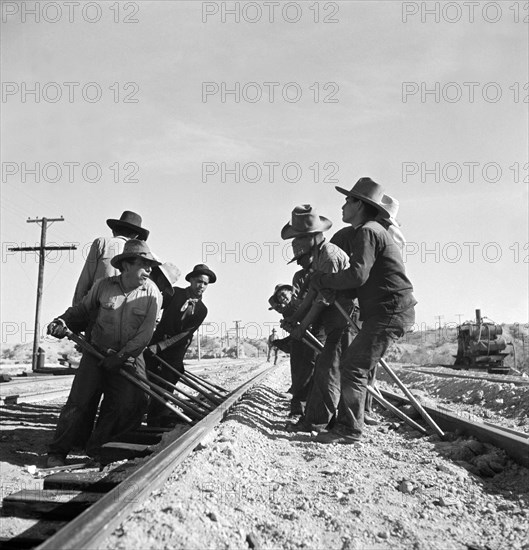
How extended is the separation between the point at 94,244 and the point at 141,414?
1.75m

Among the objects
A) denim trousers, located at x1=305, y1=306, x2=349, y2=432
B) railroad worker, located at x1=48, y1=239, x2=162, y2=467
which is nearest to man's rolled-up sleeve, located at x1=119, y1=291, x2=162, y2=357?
railroad worker, located at x1=48, y1=239, x2=162, y2=467

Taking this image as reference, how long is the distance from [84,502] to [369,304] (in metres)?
3.11

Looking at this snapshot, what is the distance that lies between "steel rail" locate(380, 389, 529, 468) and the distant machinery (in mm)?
23919

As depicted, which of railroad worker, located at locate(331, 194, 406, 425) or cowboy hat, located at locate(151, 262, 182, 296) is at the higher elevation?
railroad worker, located at locate(331, 194, 406, 425)

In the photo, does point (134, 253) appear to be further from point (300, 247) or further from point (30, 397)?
point (30, 397)

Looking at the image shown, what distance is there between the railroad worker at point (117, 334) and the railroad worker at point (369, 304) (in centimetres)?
163

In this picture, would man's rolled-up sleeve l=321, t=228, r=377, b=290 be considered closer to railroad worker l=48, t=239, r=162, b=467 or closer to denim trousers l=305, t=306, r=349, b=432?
denim trousers l=305, t=306, r=349, b=432

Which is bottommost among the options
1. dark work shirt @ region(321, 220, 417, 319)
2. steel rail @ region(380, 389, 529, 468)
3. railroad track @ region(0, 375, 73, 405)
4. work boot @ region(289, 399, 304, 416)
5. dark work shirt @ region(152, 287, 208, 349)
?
railroad track @ region(0, 375, 73, 405)

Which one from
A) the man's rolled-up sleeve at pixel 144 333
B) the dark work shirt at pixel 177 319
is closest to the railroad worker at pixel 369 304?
the man's rolled-up sleeve at pixel 144 333

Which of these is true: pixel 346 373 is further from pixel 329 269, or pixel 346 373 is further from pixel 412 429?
pixel 412 429

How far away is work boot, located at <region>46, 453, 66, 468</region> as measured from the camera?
4887 mm

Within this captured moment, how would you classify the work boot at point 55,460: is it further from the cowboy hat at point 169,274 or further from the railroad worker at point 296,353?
the railroad worker at point 296,353

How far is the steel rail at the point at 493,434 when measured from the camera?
14.4 ft

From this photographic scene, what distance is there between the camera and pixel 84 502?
307 cm
